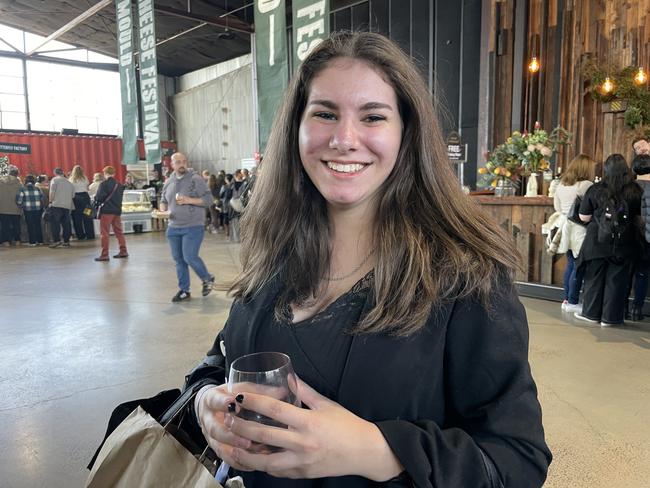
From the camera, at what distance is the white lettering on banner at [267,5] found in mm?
5251

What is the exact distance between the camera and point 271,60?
5.07 m

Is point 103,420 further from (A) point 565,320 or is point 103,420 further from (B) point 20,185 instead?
(B) point 20,185

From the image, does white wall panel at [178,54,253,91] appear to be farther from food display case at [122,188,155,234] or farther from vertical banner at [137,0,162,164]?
vertical banner at [137,0,162,164]

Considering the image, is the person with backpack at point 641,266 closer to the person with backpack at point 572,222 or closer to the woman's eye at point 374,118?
the person with backpack at point 572,222

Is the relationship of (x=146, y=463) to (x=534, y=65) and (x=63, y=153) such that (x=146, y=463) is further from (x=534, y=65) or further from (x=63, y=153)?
(x=63, y=153)

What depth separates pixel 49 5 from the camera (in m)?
13.7

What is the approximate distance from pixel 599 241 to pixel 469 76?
5949mm

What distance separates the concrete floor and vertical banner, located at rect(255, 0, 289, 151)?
211 centimetres

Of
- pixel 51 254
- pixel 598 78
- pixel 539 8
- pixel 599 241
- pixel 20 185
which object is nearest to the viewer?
pixel 599 241

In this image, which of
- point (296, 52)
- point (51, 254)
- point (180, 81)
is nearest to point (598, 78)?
point (296, 52)

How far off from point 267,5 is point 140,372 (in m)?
4.10

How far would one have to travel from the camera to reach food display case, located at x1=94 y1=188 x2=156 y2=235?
11.8 m

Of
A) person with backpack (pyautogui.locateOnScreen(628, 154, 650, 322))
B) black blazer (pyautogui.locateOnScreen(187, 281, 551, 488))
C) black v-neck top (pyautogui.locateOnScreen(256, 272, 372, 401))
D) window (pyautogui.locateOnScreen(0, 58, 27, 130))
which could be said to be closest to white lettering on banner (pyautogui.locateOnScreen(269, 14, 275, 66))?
person with backpack (pyautogui.locateOnScreen(628, 154, 650, 322))

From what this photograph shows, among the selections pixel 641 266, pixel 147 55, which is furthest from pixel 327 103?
pixel 147 55
